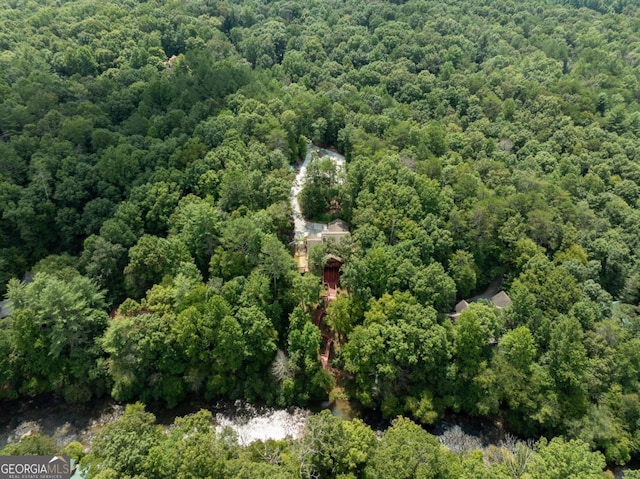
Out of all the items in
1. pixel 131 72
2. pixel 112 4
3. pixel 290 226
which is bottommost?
pixel 290 226

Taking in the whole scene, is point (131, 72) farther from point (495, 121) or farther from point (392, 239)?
point (495, 121)

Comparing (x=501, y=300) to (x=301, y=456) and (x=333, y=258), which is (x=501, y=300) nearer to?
(x=333, y=258)

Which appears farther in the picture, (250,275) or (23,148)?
(23,148)

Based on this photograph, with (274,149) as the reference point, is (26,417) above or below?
below

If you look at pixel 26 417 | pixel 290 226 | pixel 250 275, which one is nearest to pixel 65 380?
pixel 26 417

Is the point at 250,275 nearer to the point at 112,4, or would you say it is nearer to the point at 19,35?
the point at 19,35

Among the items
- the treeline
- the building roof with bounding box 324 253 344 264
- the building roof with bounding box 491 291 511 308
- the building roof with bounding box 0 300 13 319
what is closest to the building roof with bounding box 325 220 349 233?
the building roof with bounding box 324 253 344 264

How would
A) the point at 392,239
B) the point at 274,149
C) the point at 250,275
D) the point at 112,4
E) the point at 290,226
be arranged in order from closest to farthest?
A: 1. the point at 250,275
2. the point at 392,239
3. the point at 290,226
4. the point at 274,149
5. the point at 112,4

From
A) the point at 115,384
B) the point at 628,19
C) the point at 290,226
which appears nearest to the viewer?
the point at 115,384
